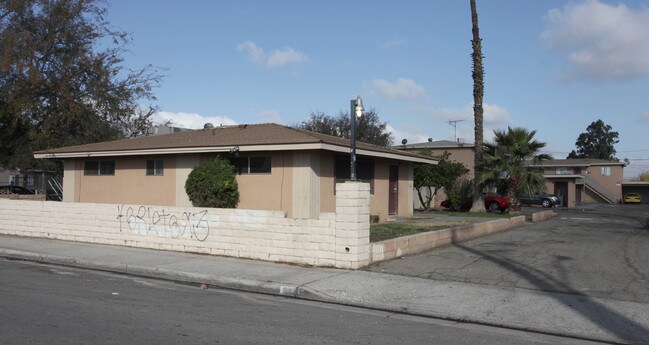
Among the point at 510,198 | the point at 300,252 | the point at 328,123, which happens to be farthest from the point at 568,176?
the point at 300,252

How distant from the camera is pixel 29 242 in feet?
53.8

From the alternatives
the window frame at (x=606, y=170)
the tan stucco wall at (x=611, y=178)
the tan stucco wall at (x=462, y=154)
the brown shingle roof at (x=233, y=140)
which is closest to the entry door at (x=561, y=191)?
the tan stucco wall at (x=611, y=178)

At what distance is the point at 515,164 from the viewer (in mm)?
28359

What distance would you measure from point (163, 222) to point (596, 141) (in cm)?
12599

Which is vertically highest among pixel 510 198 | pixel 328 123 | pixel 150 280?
pixel 328 123

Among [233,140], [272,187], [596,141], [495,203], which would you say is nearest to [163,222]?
[272,187]

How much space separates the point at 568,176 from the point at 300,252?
53.4 metres

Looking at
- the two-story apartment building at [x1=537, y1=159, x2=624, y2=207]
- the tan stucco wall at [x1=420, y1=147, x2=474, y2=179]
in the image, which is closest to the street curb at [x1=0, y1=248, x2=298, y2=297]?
the tan stucco wall at [x1=420, y1=147, x2=474, y2=179]

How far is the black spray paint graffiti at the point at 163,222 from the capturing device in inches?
562

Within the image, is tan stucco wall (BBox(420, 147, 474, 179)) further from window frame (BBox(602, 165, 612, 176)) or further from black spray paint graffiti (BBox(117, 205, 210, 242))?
window frame (BBox(602, 165, 612, 176))

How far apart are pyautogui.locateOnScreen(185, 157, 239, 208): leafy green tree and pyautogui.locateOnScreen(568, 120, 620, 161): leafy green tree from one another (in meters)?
117

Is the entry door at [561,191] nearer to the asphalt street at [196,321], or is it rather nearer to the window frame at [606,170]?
the window frame at [606,170]

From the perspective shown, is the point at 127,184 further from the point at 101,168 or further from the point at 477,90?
the point at 477,90

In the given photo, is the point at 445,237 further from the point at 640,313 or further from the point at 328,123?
the point at 328,123
